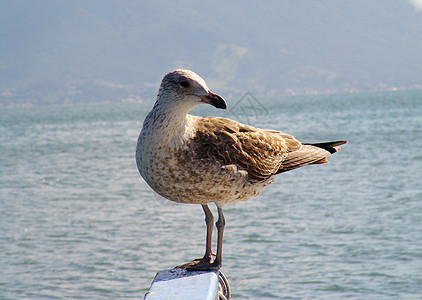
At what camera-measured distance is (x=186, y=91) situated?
480 centimetres

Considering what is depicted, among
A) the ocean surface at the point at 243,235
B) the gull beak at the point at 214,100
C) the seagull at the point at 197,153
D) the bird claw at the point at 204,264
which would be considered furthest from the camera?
the ocean surface at the point at 243,235

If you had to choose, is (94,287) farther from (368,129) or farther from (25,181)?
(368,129)

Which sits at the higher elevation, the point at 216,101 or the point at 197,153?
the point at 216,101

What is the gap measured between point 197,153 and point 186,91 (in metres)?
0.62

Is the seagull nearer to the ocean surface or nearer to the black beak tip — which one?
the black beak tip

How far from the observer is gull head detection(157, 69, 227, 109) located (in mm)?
4762

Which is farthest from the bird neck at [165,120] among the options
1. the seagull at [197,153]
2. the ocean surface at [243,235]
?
the ocean surface at [243,235]

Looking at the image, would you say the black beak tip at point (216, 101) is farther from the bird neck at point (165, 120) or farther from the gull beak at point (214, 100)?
the bird neck at point (165, 120)

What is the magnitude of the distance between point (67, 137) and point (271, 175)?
77.2 metres

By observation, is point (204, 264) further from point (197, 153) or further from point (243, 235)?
point (243, 235)

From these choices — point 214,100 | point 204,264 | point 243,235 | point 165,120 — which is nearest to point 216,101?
point 214,100

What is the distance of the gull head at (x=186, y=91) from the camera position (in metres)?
4.76

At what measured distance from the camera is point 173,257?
65.0ft

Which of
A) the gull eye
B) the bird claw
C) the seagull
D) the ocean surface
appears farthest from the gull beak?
the ocean surface
